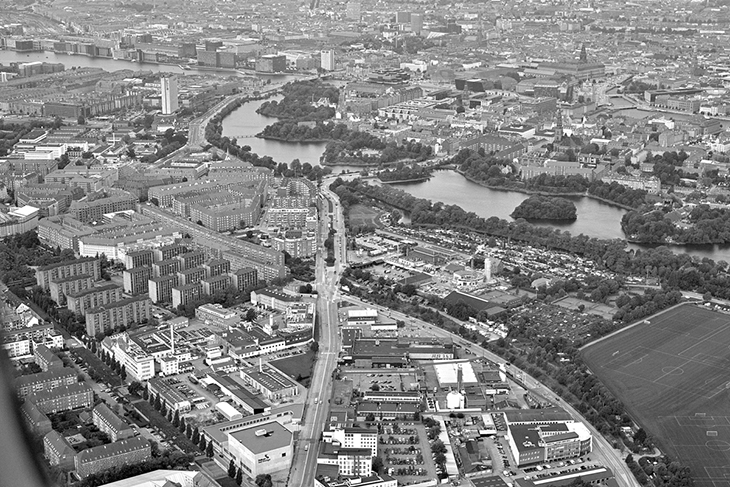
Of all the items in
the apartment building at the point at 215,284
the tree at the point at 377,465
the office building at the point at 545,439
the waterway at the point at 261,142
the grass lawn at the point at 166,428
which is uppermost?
the office building at the point at 545,439

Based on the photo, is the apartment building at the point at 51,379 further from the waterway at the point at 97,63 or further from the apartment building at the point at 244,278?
the waterway at the point at 97,63


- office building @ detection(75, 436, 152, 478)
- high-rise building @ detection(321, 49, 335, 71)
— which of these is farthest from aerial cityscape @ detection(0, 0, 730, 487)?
high-rise building @ detection(321, 49, 335, 71)

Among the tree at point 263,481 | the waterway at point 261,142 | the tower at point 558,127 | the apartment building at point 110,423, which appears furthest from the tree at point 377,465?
the tower at point 558,127

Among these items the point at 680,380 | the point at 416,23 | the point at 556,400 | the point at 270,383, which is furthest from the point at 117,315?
the point at 416,23

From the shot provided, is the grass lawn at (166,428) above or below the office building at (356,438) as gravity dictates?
below

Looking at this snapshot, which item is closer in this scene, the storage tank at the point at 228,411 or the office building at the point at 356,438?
the office building at the point at 356,438

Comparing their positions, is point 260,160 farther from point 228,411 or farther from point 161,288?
point 228,411

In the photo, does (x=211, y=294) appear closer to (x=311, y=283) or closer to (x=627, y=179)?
(x=311, y=283)
